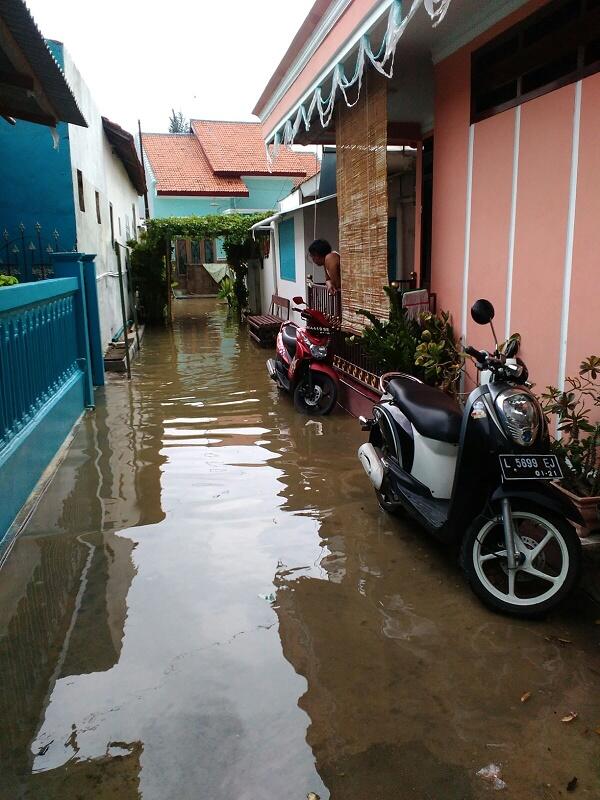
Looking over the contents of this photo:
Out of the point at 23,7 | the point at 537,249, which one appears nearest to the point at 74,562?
the point at 23,7

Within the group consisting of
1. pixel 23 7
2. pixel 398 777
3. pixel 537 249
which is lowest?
pixel 398 777

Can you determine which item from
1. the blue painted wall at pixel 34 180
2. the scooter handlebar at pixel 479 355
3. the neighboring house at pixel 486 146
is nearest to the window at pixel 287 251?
the blue painted wall at pixel 34 180

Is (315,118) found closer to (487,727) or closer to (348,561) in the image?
(348,561)

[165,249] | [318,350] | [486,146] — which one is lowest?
[318,350]

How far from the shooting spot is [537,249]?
13.7 ft

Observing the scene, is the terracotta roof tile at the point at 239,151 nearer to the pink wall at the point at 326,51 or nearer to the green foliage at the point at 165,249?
the green foliage at the point at 165,249

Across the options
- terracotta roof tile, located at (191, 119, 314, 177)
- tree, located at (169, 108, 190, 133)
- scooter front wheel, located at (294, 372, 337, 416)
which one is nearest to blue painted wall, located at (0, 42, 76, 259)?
scooter front wheel, located at (294, 372, 337, 416)

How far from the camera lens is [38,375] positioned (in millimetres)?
5156

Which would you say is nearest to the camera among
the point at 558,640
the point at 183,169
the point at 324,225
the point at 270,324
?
the point at 558,640

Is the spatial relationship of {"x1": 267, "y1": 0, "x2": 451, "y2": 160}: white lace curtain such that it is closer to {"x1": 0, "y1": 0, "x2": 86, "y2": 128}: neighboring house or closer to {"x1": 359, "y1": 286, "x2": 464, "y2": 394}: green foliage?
{"x1": 359, "y1": 286, "x2": 464, "y2": 394}: green foliage

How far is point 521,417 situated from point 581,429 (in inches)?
36.5

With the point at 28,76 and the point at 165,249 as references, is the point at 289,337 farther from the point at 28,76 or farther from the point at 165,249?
the point at 165,249

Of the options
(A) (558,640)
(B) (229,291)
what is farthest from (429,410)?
(B) (229,291)

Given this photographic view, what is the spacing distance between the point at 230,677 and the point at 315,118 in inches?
275
